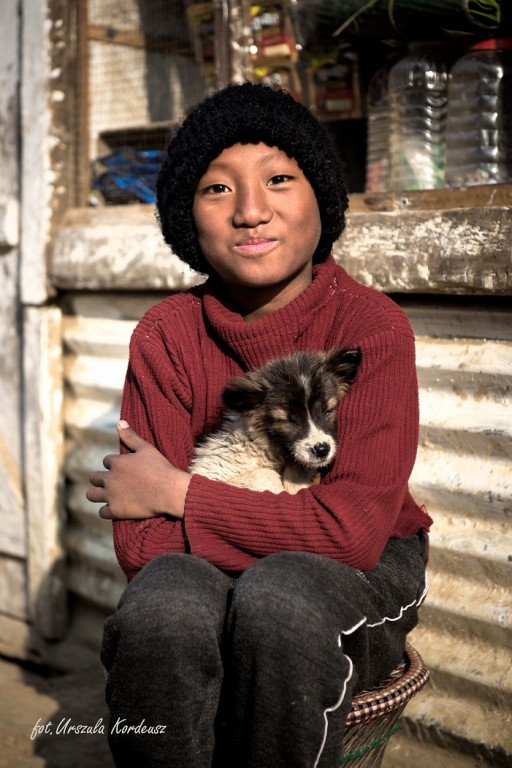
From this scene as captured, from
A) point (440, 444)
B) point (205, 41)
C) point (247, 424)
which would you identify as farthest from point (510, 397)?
point (205, 41)

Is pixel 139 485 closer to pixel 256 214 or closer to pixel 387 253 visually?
pixel 256 214

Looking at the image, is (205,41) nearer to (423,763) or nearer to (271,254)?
(271,254)

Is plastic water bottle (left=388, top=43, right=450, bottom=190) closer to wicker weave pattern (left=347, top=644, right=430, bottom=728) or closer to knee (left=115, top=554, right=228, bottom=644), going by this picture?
wicker weave pattern (left=347, top=644, right=430, bottom=728)

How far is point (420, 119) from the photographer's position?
402 cm

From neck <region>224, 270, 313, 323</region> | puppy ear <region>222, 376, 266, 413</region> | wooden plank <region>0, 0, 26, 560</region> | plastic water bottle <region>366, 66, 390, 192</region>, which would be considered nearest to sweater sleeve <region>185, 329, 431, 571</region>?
puppy ear <region>222, 376, 266, 413</region>

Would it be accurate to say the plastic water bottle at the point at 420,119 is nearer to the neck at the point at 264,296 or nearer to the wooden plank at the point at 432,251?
the wooden plank at the point at 432,251

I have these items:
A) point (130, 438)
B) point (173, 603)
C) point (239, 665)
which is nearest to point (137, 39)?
point (130, 438)

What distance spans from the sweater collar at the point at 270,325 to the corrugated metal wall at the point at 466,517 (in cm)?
74

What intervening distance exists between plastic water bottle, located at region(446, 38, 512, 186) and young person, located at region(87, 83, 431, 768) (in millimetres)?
1010

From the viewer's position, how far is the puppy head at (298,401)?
8.95 feet

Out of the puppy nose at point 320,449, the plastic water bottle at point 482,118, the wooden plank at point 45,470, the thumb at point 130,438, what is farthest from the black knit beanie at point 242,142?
the wooden plank at point 45,470

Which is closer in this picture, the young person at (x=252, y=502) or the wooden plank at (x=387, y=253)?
the young person at (x=252, y=502)

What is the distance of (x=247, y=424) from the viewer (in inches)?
115

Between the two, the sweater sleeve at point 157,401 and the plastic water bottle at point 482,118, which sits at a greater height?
the plastic water bottle at point 482,118
